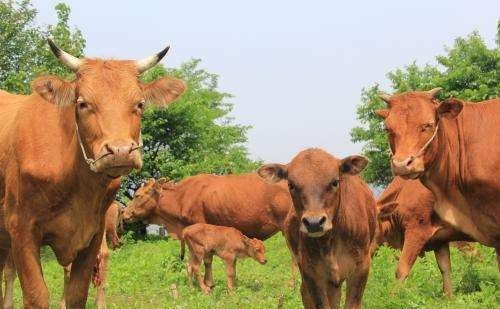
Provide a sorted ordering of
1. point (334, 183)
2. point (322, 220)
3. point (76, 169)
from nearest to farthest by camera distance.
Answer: point (76, 169) < point (322, 220) < point (334, 183)

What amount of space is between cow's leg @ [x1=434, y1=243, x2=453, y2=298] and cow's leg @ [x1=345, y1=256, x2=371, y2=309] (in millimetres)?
3618

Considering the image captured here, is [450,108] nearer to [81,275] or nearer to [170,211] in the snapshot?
[81,275]

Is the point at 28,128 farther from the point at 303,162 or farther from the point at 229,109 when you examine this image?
the point at 229,109

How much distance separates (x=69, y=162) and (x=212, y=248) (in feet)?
29.2

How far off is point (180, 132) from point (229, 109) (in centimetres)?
1444

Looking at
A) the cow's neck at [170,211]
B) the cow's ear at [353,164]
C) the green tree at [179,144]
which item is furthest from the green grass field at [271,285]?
the green tree at [179,144]

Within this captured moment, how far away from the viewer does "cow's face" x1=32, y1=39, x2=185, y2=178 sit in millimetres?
5512

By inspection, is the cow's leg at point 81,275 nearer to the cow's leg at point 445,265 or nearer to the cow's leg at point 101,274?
the cow's leg at point 101,274

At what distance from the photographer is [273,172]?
805 centimetres

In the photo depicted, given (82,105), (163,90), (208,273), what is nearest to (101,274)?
(208,273)

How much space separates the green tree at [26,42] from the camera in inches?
1120

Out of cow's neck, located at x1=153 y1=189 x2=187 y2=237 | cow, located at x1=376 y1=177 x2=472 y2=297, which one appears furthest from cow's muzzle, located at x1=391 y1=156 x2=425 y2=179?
cow's neck, located at x1=153 y1=189 x2=187 y2=237

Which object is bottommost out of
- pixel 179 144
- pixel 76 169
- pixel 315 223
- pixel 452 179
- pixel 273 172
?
pixel 179 144

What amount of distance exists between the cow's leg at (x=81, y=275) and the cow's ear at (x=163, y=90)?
1393 millimetres
